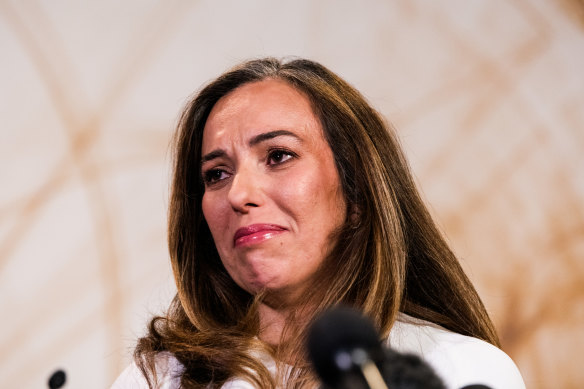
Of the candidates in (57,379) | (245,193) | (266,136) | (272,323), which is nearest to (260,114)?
(266,136)

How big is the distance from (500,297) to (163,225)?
88 cm

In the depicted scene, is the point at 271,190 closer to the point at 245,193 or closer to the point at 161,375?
the point at 245,193

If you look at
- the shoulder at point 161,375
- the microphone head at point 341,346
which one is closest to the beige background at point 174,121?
the shoulder at point 161,375

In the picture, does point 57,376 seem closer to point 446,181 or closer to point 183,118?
point 183,118

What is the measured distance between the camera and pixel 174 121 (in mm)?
2004

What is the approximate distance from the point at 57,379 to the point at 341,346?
1546 millimetres

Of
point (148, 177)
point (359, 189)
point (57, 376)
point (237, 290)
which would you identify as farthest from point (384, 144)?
point (57, 376)

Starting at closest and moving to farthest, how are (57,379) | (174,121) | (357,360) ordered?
1. (357,360)
2. (57,379)
3. (174,121)

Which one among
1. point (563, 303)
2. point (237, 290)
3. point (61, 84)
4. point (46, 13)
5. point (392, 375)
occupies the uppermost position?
point (46, 13)

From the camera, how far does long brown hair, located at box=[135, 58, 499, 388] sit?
117cm

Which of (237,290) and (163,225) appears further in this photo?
(163,225)

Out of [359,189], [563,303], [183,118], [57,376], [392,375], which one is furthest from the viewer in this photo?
[563,303]

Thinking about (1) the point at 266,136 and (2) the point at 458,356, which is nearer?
(2) the point at 458,356

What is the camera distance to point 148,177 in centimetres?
201
